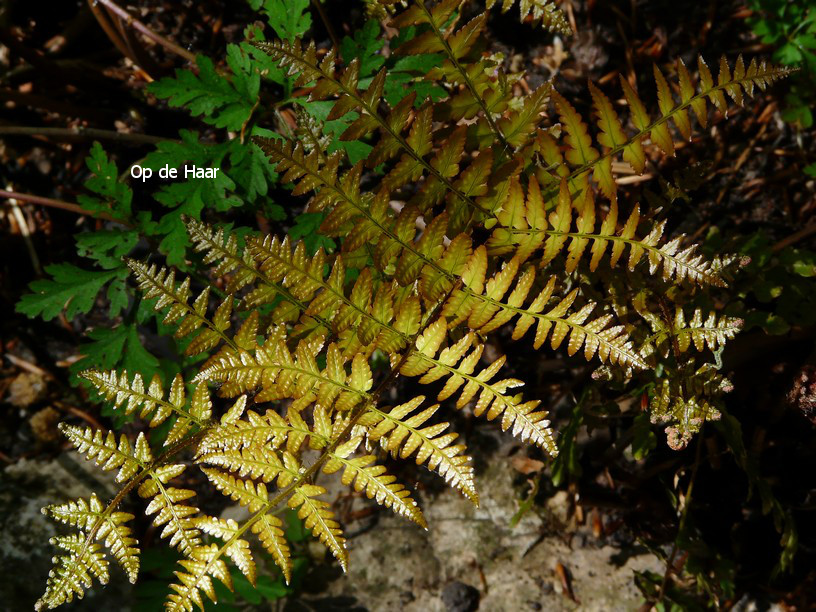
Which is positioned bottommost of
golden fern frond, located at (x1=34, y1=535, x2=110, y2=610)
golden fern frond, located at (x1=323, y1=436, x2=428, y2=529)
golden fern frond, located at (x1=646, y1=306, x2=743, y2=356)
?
golden fern frond, located at (x1=34, y1=535, x2=110, y2=610)

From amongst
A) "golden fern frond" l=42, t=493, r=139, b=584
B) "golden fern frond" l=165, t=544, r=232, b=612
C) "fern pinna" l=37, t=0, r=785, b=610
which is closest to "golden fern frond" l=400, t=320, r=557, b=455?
"fern pinna" l=37, t=0, r=785, b=610

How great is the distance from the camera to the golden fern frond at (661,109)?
1.73 m

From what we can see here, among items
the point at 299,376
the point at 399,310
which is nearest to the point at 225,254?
the point at 299,376

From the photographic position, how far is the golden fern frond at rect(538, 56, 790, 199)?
173cm

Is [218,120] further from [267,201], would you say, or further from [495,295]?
[495,295]

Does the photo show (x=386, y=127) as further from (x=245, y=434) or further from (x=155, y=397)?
(x=155, y=397)

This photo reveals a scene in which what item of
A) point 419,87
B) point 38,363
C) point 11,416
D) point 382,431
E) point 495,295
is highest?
point 419,87

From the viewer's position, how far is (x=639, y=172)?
70.0 inches

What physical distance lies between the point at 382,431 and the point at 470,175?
2.67ft

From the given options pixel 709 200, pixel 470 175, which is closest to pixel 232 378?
pixel 470 175

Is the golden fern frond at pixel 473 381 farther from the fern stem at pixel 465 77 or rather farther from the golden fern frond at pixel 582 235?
the fern stem at pixel 465 77

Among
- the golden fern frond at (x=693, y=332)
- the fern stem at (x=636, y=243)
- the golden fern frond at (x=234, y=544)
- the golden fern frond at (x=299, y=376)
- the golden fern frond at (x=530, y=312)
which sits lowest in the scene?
the golden fern frond at (x=234, y=544)

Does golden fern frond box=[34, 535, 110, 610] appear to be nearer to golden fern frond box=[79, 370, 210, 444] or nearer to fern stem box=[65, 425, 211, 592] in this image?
fern stem box=[65, 425, 211, 592]

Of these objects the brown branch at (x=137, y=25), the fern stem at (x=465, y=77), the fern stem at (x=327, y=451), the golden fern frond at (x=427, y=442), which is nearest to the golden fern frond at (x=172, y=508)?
the fern stem at (x=327, y=451)
